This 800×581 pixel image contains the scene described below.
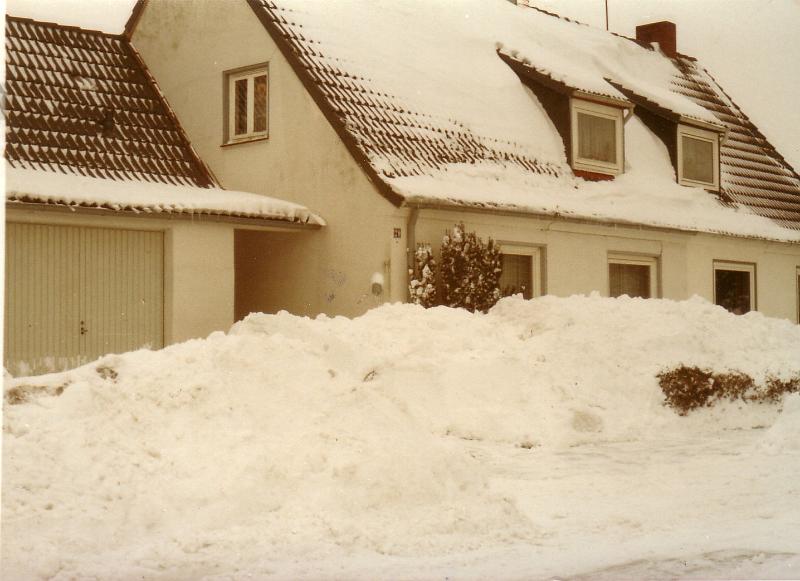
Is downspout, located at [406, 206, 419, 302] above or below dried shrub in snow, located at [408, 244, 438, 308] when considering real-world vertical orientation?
above

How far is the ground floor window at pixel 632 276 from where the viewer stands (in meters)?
18.5

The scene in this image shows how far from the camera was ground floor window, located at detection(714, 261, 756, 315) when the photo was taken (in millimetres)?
20672

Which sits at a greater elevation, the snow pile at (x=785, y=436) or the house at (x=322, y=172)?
the house at (x=322, y=172)

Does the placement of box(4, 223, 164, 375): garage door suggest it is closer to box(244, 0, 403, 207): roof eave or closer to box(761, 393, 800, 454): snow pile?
box(244, 0, 403, 207): roof eave

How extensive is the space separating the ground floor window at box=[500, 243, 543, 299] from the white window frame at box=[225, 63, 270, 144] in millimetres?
4250

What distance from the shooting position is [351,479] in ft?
23.6

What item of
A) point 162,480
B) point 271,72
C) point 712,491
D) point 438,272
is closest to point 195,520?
point 162,480

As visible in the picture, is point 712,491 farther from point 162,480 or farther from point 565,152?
point 565,152

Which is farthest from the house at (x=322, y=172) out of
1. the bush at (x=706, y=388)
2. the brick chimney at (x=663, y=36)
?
the brick chimney at (x=663, y=36)

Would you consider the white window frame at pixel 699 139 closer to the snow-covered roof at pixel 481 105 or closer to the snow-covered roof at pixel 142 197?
the snow-covered roof at pixel 481 105

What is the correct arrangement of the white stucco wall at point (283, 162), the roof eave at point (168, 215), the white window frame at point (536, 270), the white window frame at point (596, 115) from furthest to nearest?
the white window frame at point (596, 115) < the white window frame at point (536, 270) < the white stucco wall at point (283, 162) < the roof eave at point (168, 215)

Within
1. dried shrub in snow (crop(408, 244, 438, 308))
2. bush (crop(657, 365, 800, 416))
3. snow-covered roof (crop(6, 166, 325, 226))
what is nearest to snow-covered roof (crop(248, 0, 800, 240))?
dried shrub in snow (crop(408, 244, 438, 308))

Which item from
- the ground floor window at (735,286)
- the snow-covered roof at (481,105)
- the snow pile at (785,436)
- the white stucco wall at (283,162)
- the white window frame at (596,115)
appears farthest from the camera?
the ground floor window at (735,286)

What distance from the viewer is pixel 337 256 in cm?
1565
